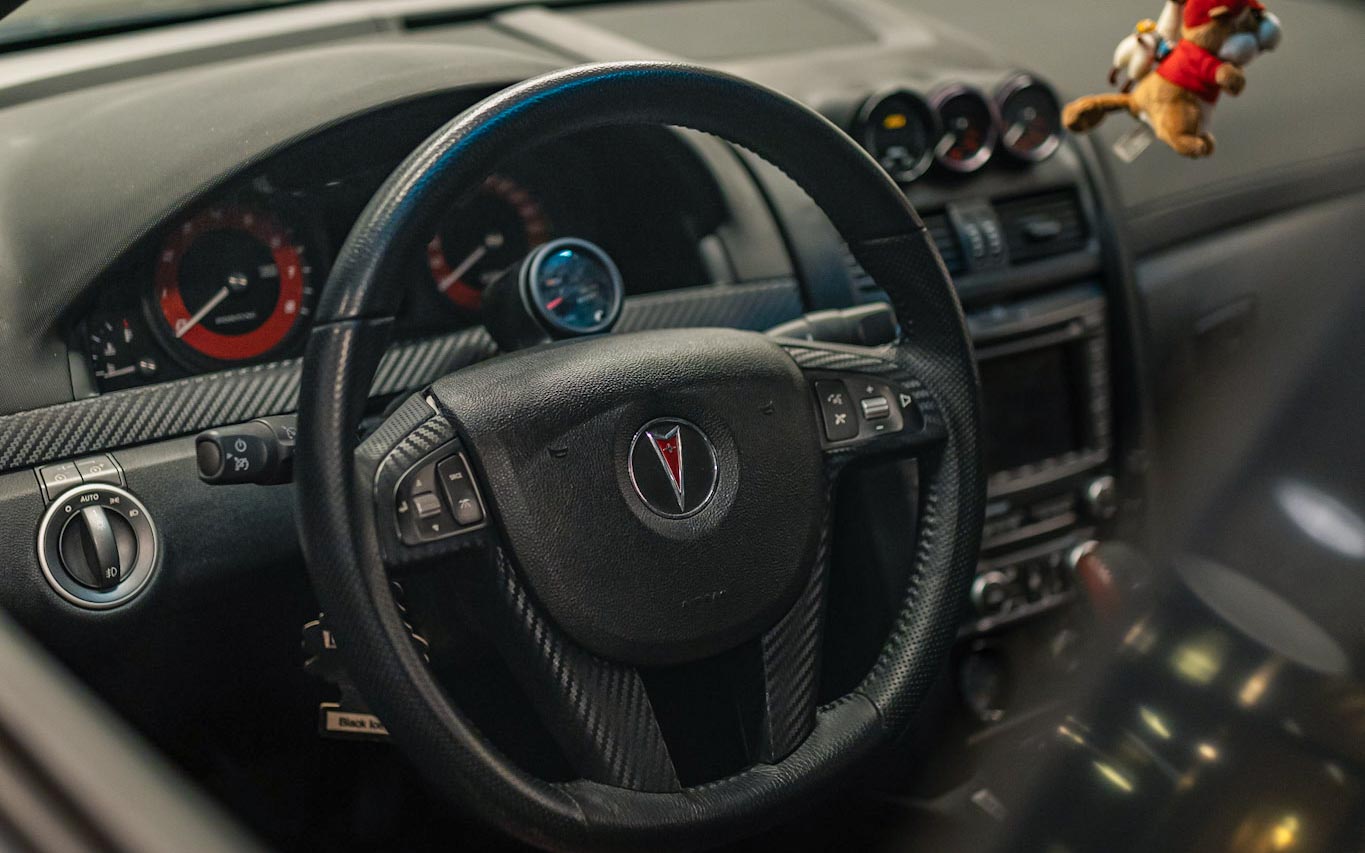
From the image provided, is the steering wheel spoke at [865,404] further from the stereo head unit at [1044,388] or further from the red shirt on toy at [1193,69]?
the stereo head unit at [1044,388]

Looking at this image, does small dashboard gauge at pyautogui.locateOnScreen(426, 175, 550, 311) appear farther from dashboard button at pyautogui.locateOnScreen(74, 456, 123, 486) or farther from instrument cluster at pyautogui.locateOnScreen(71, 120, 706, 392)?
dashboard button at pyautogui.locateOnScreen(74, 456, 123, 486)

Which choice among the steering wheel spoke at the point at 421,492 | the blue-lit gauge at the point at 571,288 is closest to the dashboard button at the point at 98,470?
the steering wheel spoke at the point at 421,492

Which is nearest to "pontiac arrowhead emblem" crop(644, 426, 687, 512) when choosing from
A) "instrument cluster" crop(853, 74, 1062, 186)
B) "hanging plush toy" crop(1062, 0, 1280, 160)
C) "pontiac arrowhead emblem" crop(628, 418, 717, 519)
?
"pontiac arrowhead emblem" crop(628, 418, 717, 519)

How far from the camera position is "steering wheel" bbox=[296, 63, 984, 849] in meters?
1.18

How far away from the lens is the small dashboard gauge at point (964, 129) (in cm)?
221

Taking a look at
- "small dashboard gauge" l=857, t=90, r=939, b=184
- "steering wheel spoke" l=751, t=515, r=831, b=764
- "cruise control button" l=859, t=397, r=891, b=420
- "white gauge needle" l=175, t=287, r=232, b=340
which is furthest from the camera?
"small dashboard gauge" l=857, t=90, r=939, b=184

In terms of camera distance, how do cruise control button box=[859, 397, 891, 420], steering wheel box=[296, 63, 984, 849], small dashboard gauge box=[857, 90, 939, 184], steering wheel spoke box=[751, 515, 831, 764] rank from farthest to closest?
small dashboard gauge box=[857, 90, 939, 184] < cruise control button box=[859, 397, 891, 420] < steering wheel spoke box=[751, 515, 831, 764] < steering wheel box=[296, 63, 984, 849]

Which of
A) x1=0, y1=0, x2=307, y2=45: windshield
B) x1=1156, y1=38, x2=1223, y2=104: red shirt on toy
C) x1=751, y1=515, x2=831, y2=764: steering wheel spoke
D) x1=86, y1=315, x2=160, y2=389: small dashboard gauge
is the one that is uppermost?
x1=0, y1=0, x2=307, y2=45: windshield

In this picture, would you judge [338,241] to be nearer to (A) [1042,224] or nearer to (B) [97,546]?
(B) [97,546]

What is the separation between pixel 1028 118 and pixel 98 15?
138cm

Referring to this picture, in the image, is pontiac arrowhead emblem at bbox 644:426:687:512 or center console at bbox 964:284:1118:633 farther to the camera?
center console at bbox 964:284:1118:633

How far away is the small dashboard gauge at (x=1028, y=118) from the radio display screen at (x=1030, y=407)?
0.32 metres

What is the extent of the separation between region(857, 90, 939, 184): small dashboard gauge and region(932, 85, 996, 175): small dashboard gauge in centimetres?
3

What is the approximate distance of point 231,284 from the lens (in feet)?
5.37
